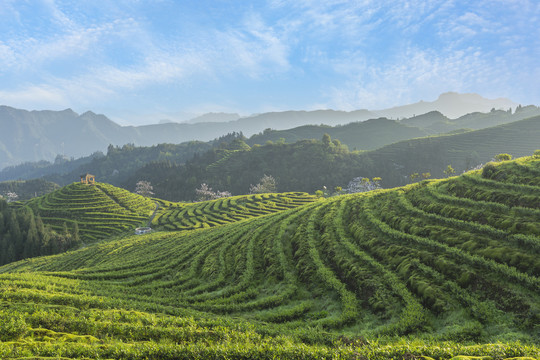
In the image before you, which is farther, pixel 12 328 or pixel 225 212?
pixel 225 212

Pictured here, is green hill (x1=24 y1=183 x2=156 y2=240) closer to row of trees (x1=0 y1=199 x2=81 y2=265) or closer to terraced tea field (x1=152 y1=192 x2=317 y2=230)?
row of trees (x1=0 y1=199 x2=81 y2=265)

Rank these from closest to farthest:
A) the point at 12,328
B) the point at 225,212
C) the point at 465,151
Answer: the point at 12,328
the point at 225,212
the point at 465,151

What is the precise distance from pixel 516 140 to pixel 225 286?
772 ft

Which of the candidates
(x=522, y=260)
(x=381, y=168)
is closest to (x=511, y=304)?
(x=522, y=260)

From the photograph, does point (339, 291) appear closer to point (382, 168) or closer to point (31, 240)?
point (31, 240)

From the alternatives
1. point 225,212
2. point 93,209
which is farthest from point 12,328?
point 93,209

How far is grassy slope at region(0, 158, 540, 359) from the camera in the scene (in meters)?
10.4

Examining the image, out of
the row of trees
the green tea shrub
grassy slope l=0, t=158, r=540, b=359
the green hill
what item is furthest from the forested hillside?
the green tea shrub

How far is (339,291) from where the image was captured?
56.7 ft

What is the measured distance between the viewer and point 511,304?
480 inches

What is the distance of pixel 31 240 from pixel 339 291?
91501mm

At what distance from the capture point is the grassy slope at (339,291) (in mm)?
10391

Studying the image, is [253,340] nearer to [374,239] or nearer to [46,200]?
[374,239]

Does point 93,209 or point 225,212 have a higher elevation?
point 93,209
